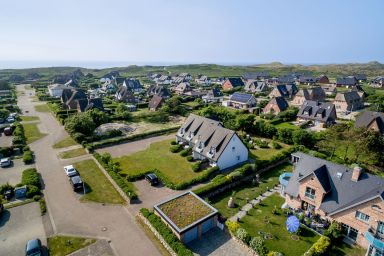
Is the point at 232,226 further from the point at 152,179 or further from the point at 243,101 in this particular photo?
the point at 243,101

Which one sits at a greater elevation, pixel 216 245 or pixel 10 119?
pixel 10 119

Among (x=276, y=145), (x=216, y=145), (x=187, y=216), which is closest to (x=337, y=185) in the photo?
(x=187, y=216)

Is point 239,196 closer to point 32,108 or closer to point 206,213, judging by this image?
point 206,213

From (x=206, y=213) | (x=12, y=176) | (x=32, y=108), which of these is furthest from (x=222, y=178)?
(x=32, y=108)

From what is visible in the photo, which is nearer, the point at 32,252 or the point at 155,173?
the point at 32,252

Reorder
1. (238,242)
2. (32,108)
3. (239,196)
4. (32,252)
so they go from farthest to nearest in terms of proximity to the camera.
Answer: (32,108)
(239,196)
(238,242)
(32,252)

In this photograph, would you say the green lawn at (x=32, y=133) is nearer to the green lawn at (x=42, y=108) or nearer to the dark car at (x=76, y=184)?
the green lawn at (x=42, y=108)

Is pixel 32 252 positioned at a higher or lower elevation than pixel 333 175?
lower

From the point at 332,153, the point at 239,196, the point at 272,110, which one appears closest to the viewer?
the point at 239,196
